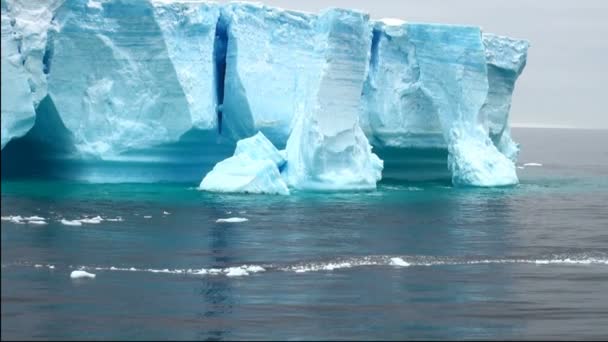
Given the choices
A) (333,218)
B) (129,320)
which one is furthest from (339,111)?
(129,320)

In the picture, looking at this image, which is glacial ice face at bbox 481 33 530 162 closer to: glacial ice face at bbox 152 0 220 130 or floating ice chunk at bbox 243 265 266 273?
glacial ice face at bbox 152 0 220 130

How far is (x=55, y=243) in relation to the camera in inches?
645

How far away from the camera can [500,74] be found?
31906mm

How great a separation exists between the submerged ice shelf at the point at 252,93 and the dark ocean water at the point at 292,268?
0.97m

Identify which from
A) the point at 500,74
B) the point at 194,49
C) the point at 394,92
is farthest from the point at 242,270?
the point at 500,74

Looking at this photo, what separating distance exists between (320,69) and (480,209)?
196 inches

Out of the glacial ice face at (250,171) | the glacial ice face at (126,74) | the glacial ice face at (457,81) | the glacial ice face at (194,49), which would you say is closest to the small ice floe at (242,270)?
the glacial ice face at (126,74)

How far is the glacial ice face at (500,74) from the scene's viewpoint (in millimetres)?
31375

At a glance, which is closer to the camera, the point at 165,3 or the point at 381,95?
the point at 165,3

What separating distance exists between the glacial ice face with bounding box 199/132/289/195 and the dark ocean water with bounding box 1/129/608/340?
0.36 metres

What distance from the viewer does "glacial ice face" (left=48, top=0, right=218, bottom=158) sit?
76.6 feet

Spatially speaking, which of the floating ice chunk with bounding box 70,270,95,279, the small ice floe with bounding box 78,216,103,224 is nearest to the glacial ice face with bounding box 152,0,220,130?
the small ice floe with bounding box 78,216,103,224

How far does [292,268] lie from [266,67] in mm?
11633

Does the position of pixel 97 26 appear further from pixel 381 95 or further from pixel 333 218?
pixel 381 95
